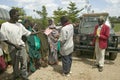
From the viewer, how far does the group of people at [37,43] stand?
5494 mm

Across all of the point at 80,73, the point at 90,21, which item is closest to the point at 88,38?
the point at 90,21

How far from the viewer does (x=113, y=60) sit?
9.80 meters

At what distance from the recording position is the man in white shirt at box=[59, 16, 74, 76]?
693 cm

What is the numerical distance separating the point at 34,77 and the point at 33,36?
1.34 m

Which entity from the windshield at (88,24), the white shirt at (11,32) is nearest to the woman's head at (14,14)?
the white shirt at (11,32)

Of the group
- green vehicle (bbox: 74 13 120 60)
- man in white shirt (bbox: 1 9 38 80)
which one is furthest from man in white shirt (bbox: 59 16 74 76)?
green vehicle (bbox: 74 13 120 60)

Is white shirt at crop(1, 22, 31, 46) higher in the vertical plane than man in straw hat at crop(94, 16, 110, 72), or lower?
higher

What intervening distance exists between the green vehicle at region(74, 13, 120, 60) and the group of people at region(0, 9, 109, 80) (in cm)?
122

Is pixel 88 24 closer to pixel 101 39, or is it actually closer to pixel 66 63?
pixel 101 39

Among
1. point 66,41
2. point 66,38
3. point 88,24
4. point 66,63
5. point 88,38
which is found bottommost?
point 66,63

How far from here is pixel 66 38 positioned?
6969mm

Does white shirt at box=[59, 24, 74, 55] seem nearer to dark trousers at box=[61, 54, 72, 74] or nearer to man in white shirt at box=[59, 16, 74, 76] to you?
man in white shirt at box=[59, 16, 74, 76]

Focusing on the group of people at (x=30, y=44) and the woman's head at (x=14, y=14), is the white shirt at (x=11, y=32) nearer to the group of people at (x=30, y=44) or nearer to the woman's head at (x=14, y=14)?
the group of people at (x=30, y=44)

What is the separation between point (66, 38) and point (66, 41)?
0.13 meters
